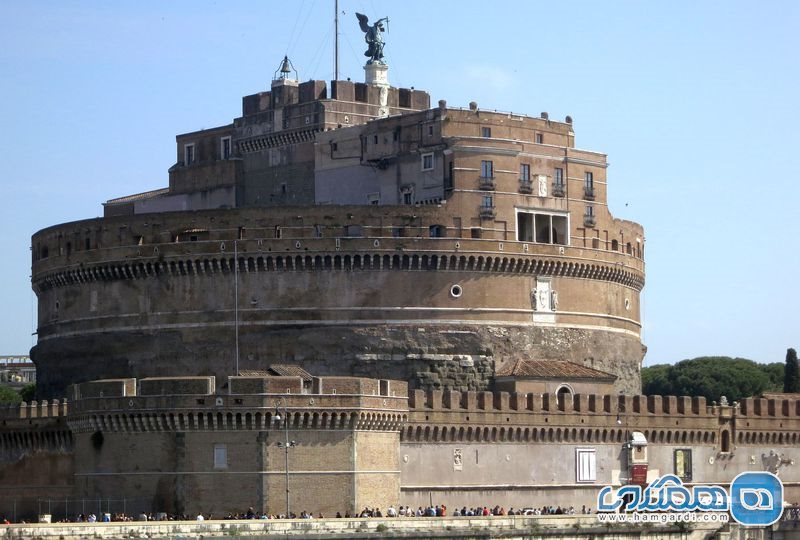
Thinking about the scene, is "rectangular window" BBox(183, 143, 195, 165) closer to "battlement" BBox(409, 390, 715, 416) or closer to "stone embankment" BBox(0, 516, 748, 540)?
"battlement" BBox(409, 390, 715, 416)

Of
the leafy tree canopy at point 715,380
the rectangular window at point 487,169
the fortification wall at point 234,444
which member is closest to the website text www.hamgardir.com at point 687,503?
the fortification wall at point 234,444

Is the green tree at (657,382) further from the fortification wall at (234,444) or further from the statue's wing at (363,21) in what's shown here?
the fortification wall at (234,444)

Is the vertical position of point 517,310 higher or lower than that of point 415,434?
higher

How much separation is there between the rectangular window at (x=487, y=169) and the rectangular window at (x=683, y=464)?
1415 cm

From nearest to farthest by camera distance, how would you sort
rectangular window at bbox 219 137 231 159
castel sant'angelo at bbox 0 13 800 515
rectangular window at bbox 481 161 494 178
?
castel sant'angelo at bbox 0 13 800 515
rectangular window at bbox 481 161 494 178
rectangular window at bbox 219 137 231 159

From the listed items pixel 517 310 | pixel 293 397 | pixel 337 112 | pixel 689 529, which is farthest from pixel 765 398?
pixel 293 397

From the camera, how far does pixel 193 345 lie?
88.0 metres

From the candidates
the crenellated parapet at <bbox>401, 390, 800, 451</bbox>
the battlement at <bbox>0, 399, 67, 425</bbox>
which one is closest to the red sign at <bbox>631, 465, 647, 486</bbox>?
the crenellated parapet at <bbox>401, 390, 800, 451</bbox>

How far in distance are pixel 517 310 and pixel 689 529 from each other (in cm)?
1746

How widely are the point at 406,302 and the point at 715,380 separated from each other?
49.1 metres

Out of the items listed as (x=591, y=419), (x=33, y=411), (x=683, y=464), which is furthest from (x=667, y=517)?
(x=33, y=411)

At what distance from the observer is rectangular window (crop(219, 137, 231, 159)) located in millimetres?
100131

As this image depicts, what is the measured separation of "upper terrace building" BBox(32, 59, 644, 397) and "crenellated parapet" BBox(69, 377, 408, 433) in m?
17.1

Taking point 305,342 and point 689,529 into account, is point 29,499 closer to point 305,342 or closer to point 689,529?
point 305,342
